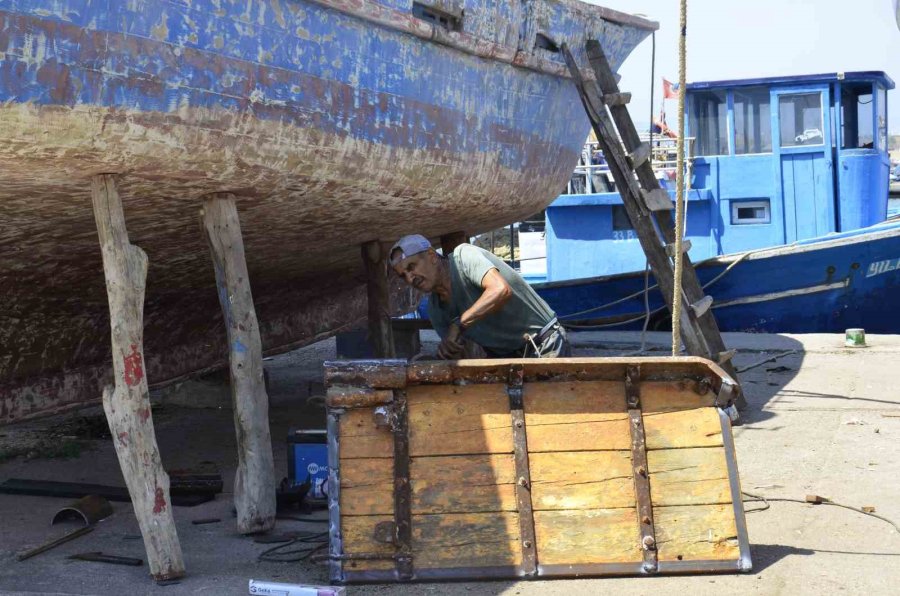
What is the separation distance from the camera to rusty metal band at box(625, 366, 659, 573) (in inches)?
155

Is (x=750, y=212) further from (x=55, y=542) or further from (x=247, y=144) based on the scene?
(x=55, y=542)

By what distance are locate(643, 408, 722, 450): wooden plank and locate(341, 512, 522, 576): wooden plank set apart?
61 cm

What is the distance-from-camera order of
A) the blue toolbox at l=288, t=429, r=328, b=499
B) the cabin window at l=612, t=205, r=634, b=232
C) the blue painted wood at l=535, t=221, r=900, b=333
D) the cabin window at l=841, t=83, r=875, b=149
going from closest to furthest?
the blue toolbox at l=288, t=429, r=328, b=499 → the blue painted wood at l=535, t=221, r=900, b=333 → the cabin window at l=841, t=83, r=875, b=149 → the cabin window at l=612, t=205, r=634, b=232

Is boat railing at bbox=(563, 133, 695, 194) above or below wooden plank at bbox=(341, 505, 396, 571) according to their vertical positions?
above

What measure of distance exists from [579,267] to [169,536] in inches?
416

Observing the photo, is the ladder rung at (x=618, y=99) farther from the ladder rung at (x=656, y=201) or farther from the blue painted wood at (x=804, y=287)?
the blue painted wood at (x=804, y=287)

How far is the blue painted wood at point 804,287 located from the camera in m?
12.1

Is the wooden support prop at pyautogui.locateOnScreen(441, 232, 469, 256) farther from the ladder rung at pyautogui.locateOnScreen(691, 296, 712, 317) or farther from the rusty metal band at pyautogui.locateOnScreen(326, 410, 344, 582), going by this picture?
the rusty metal band at pyautogui.locateOnScreen(326, 410, 344, 582)

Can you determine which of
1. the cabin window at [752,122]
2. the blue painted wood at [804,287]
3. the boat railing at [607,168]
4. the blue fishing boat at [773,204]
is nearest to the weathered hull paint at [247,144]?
the blue painted wood at [804,287]

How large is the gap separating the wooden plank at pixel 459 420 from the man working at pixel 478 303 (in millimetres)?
595

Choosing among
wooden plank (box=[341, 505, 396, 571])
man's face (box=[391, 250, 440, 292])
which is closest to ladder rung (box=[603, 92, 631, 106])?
man's face (box=[391, 250, 440, 292])

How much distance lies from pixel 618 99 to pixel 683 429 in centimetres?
356

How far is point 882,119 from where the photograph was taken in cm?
1373

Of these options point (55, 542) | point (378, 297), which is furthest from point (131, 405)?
point (378, 297)
